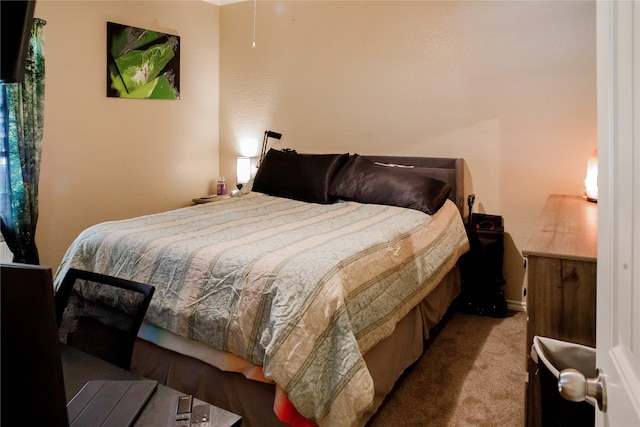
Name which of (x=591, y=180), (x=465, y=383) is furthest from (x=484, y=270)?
(x=465, y=383)

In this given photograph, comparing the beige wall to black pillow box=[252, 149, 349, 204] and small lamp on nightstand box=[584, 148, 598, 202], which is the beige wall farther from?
black pillow box=[252, 149, 349, 204]

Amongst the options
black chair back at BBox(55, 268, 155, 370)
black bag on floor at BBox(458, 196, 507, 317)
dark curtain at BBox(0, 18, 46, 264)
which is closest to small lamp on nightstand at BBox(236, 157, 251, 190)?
dark curtain at BBox(0, 18, 46, 264)

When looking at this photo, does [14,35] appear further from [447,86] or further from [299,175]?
[447,86]

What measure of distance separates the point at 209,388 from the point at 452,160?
2.40 m

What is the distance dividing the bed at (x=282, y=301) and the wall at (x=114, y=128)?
1.30 meters

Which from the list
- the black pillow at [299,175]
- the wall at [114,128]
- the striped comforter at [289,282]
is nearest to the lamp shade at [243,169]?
the wall at [114,128]

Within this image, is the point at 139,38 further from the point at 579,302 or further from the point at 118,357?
the point at 579,302

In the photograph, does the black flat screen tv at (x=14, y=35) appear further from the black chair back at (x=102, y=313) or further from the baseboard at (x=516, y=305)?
the baseboard at (x=516, y=305)

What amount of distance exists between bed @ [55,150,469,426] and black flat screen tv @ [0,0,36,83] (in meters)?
1.18

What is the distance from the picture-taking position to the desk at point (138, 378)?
3.04 feet

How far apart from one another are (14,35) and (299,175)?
114 inches

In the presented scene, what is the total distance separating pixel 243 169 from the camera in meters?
4.52

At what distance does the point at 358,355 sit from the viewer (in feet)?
5.36

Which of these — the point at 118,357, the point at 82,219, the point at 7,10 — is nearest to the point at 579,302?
the point at 118,357
